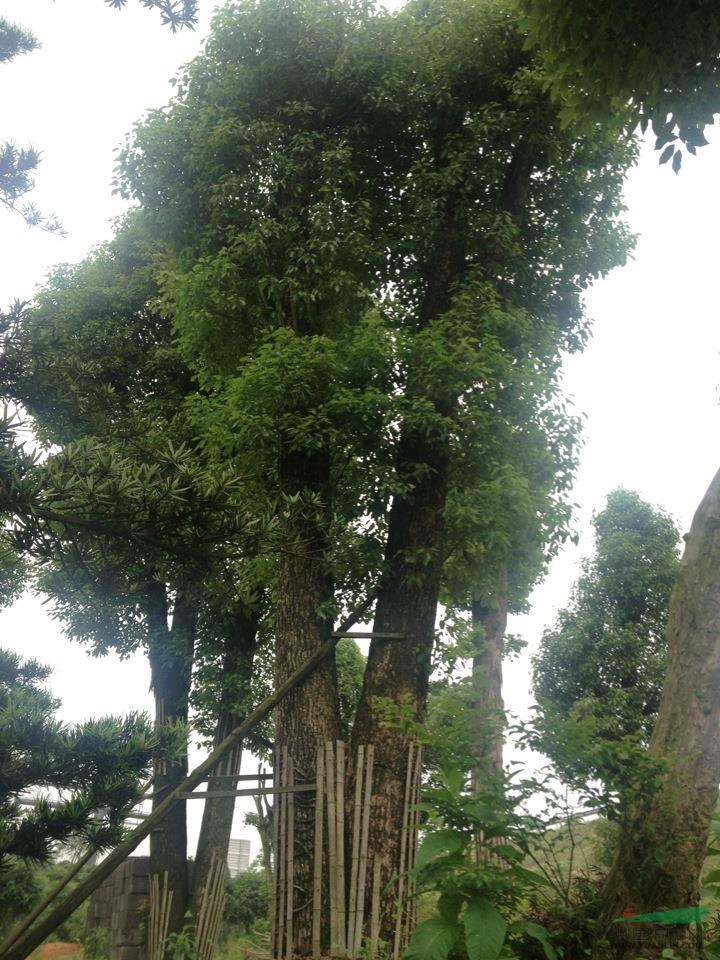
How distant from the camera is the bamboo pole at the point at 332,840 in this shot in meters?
8.85

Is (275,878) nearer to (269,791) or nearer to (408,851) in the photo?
(269,791)

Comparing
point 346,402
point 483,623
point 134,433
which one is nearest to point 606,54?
point 346,402

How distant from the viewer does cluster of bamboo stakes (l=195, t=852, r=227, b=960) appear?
11289mm

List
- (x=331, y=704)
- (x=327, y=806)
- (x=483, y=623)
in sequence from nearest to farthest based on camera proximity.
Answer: (x=327, y=806) < (x=331, y=704) < (x=483, y=623)

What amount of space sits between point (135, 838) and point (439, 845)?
419 cm

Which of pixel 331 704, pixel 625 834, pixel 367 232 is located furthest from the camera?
pixel 367 232

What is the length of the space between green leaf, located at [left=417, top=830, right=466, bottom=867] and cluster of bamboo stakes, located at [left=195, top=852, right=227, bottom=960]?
7336 mm

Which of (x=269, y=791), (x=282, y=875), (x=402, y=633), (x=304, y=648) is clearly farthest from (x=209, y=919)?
(x=402, y=633)

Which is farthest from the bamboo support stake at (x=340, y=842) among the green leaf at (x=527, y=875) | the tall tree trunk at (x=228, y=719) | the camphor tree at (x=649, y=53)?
the camphor tree at (x=649, y=53)

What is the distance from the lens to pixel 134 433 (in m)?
6.86

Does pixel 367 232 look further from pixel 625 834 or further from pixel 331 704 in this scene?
pixel 625 834

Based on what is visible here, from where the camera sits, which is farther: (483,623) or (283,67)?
(483,623)

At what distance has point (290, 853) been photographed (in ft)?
30.5

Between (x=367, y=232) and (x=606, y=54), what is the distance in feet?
15.3
